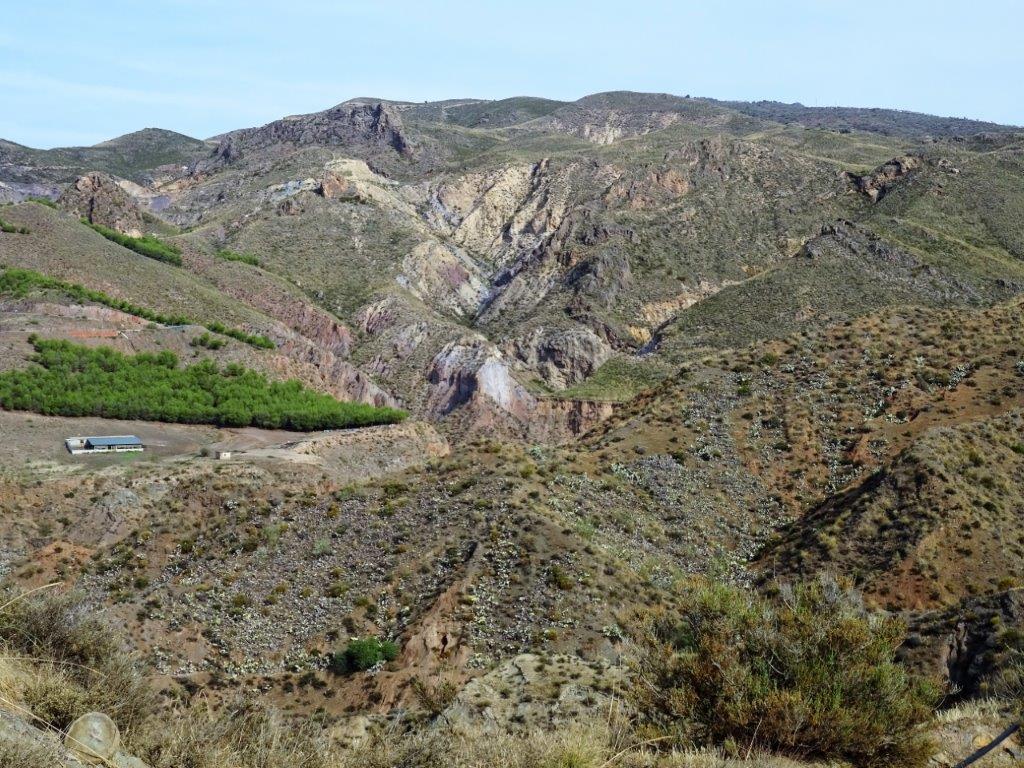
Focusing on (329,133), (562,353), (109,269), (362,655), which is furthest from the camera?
(329,133)

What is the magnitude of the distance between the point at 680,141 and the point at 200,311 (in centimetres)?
7340

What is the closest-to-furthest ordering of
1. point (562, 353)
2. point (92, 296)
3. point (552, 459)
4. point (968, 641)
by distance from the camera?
point (968, 641) → point (552, 459) → point (92, 296) → point (562, 353)

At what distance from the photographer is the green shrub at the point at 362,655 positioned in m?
18.6

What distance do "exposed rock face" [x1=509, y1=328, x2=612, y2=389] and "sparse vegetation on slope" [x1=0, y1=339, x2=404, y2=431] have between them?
21149 millimetres

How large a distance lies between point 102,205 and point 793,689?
10160 centimetres

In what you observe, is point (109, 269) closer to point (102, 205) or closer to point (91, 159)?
point (102, 205)

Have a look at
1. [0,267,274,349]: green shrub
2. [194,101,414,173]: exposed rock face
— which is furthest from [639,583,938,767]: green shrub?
[194,101,414,173]: exposed rock face

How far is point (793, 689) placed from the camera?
9.55m

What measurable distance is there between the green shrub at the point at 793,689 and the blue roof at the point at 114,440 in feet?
131

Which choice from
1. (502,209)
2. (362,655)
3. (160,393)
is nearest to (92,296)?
(160,393)

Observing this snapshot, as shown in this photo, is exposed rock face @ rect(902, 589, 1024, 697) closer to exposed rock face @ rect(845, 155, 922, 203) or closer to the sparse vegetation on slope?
the sparse vegetation on slope

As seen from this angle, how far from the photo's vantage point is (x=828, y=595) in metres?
11.5

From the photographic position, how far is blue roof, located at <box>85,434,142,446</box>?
4438 centimetres

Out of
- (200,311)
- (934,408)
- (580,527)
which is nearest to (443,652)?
(580,527)
